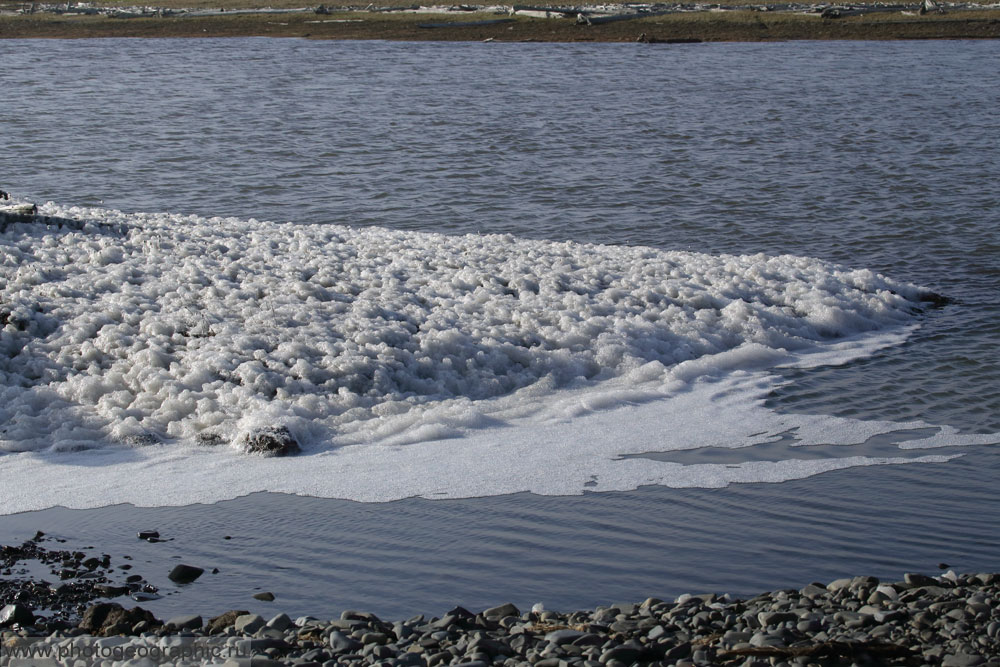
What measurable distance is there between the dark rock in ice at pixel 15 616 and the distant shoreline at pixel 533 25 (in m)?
48.1

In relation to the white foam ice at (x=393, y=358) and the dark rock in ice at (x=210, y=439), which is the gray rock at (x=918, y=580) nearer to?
the white foam ice at (x=393, y=358)

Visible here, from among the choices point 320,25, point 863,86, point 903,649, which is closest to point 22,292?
point 903,649

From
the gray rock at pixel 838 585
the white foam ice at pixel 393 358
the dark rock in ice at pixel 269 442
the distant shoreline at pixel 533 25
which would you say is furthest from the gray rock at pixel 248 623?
the distant shoreline at pixel 533 25

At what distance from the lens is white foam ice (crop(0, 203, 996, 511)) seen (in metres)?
8.30

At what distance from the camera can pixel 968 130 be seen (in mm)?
26641

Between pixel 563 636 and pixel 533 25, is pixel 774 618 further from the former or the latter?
pixel 533 25

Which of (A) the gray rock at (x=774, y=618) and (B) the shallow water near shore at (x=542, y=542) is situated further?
(B) the shallow water near shore at (x=542, y=542)

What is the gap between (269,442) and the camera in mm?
8656

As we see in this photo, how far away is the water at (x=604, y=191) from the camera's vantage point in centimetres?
677

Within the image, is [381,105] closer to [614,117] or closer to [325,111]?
[325,111]

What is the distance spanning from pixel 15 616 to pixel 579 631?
116 inches

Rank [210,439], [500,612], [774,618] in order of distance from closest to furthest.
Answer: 1. [774,618]
2. [500,612]
3. [210,439]

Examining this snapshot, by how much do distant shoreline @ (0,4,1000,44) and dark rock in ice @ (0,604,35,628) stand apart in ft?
158

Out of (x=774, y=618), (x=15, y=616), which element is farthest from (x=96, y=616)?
(x=774, y=618)
